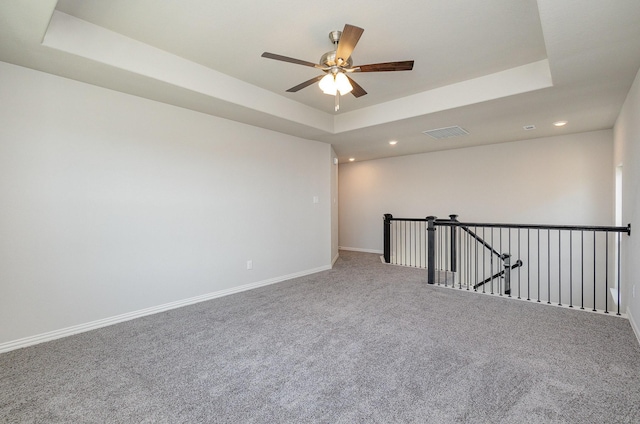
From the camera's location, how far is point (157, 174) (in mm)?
3375

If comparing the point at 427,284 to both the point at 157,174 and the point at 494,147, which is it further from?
the point at 157,174

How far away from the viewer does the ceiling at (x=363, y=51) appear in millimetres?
2146

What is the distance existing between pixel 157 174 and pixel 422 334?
3.30 metres

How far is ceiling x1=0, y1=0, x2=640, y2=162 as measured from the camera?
2146mm

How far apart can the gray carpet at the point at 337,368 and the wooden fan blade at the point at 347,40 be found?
2349mm

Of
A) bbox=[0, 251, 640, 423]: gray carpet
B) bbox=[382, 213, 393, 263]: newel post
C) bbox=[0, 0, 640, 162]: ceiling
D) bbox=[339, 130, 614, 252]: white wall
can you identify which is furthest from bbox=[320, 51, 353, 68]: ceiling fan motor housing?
bbox=[339, 130, 614, 252]: white wall

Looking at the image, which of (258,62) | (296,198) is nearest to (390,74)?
(258,62)

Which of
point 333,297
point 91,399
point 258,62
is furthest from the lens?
point 333,297

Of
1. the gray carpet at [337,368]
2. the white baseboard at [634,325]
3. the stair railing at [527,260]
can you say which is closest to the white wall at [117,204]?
the gray carpet at [337,368]

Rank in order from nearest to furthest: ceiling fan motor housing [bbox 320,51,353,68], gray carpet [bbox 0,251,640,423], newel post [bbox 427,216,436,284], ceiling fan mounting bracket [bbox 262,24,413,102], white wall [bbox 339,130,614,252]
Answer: gray carpet [bbox 0,251,640,423] → ceiling fan mounting bracket [bbox 262,24,413,102] → ceiling fan motor housing [bbox 320,51,353,68] → newel post [bbox 427,216,436,284] → white wall [bbox 339,130,614,252]

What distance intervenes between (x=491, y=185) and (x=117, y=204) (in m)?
6.18

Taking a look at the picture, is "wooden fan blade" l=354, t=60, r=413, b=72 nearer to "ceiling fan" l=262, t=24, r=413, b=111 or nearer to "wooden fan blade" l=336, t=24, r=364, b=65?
"ceiling fan" l=262, t=24, r=413, b=111

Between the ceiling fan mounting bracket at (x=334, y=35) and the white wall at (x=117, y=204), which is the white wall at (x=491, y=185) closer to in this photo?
the white wall at (x=117, y=204)

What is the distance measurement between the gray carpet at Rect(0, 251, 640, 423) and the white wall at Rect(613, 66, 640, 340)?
323 millimetres
